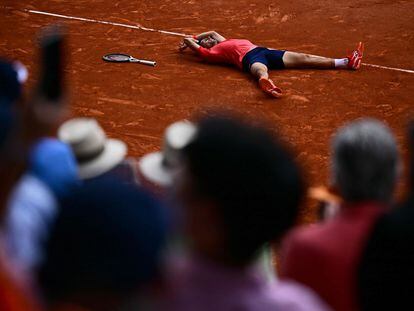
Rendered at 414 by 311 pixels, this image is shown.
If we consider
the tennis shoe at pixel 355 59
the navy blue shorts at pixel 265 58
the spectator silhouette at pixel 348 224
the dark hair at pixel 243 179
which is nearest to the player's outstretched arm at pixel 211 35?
the navy blue shorts at pixel 265 58

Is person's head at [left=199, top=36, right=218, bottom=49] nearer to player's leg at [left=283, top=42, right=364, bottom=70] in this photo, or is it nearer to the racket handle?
the racket handle

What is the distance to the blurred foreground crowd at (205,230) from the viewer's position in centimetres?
206

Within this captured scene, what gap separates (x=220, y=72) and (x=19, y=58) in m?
2.29

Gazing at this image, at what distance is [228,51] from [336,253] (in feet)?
21.0

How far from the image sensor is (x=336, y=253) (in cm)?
271

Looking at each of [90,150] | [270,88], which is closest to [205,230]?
[90,150]

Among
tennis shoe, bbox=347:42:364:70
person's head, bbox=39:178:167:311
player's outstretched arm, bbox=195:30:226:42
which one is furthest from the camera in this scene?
player's outstretched arm, bbox=195:30:226:42

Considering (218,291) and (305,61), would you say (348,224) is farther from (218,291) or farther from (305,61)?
(305,61)

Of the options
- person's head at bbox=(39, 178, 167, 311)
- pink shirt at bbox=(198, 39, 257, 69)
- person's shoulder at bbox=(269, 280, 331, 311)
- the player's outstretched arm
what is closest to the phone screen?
person's head at bbox=(39, 178, 167, 311)

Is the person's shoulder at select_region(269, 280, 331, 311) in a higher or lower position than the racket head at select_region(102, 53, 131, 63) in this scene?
higher

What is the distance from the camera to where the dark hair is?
2.28 m

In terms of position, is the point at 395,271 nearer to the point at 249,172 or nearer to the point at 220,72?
the point at 249,172

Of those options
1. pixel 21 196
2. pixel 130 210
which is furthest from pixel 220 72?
pixel 130 210

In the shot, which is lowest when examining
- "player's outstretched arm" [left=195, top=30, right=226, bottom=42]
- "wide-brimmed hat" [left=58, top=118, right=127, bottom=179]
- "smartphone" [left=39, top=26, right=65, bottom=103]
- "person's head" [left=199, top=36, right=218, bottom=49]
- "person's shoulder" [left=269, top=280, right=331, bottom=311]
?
"person's head" [left=199, top=36, right=218, bottom=49]
